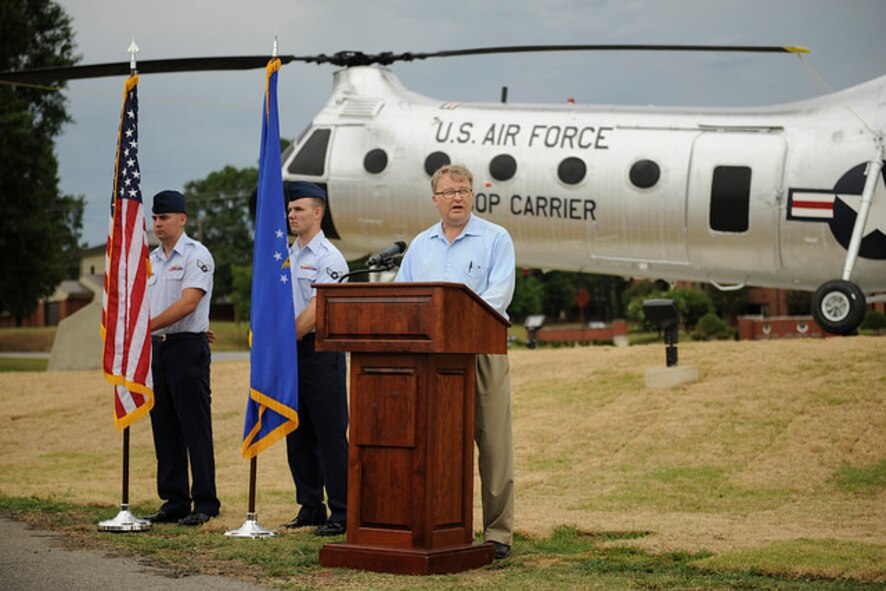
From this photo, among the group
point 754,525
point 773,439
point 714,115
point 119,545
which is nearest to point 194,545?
point 119,545

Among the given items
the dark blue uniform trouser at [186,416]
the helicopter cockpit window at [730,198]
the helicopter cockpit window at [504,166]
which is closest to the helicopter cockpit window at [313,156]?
the helicopter cockpit window at [504,166]

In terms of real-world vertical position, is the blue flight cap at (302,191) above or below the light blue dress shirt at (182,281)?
above

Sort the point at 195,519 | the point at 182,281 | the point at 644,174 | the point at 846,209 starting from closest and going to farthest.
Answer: the point at 195,519
the point at 182,281
the point at 846,209
the point at 644,174

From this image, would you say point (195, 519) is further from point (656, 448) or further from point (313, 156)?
point (313, 156)

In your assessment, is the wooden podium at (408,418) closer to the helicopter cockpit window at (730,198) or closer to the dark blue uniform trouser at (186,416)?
the dark blue uniform trouser at (186,416)

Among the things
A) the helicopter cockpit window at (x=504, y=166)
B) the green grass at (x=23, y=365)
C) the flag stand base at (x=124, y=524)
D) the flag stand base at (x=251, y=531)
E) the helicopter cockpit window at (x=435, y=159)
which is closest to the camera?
the flag stand base at (x=251, y=531)

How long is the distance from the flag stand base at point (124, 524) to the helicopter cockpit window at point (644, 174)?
9854 mm

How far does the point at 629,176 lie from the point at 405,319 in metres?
10.8

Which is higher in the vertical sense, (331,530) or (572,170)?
(572,170)

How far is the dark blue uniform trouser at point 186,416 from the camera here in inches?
323

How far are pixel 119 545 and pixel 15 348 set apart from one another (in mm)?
54725

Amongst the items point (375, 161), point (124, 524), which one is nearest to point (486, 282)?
point (124, 524)

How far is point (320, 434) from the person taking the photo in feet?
25.3

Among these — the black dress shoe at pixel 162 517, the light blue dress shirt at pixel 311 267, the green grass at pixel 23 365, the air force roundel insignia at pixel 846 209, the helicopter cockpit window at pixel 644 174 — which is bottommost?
the green grass at pixel 23 365
